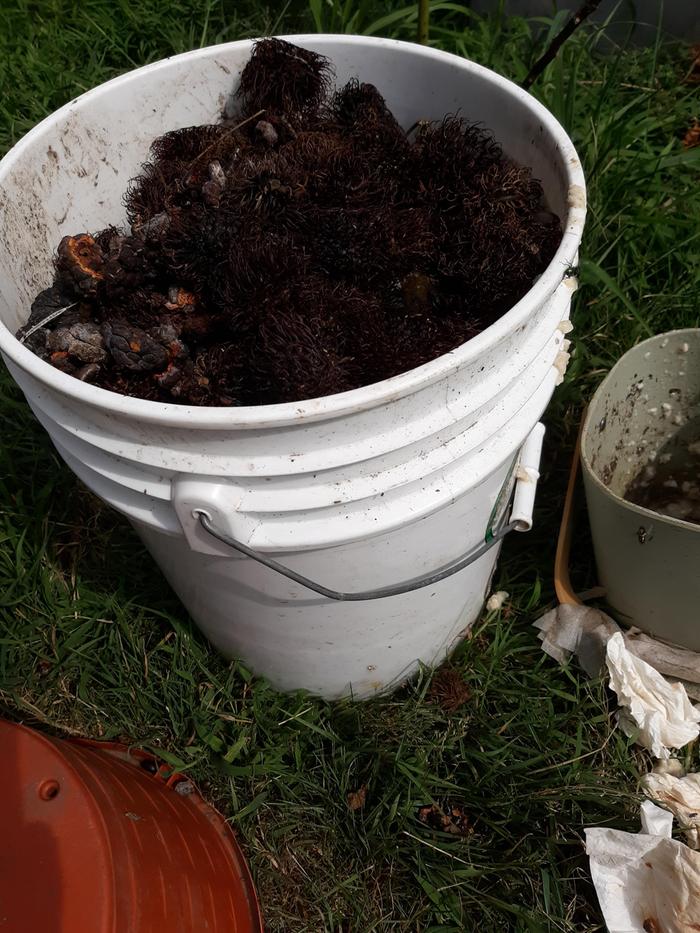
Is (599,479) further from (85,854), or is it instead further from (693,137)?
(693,137)

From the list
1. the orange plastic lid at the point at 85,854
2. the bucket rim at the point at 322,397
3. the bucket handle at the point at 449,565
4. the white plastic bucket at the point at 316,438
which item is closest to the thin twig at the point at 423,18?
the white plastic bucket at the point at 316,438

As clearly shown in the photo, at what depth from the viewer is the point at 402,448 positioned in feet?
2.60

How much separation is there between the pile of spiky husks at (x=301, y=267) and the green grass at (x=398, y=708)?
578mm

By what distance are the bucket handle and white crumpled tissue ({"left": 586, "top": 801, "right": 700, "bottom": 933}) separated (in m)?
0.46

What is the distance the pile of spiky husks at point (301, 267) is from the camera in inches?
34.6

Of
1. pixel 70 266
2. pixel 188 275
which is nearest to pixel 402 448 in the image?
pixel 188 275

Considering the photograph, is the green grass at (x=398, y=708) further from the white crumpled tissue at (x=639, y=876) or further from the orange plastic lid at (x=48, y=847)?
the orange plastic lid at (x=48, y=847)

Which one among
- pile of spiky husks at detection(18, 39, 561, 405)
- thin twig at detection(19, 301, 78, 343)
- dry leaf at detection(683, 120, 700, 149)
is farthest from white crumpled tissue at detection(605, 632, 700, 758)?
dry leaf at detection(683, 120, 700, 149)

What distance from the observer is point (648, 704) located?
4.16 feet

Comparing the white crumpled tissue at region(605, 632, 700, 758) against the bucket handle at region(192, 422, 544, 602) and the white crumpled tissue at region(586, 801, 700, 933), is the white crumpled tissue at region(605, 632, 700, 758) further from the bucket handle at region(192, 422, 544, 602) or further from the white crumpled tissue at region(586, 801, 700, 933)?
the bucket handle at region(192, 422, 544, 602)

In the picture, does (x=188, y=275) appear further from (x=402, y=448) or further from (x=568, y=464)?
(x=568, y=464)

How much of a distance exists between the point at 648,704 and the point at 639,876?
0.86 feet

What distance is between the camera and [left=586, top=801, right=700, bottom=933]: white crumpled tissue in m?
1.09

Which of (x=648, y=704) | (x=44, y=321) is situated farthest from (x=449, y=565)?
(x=44, y=321)
